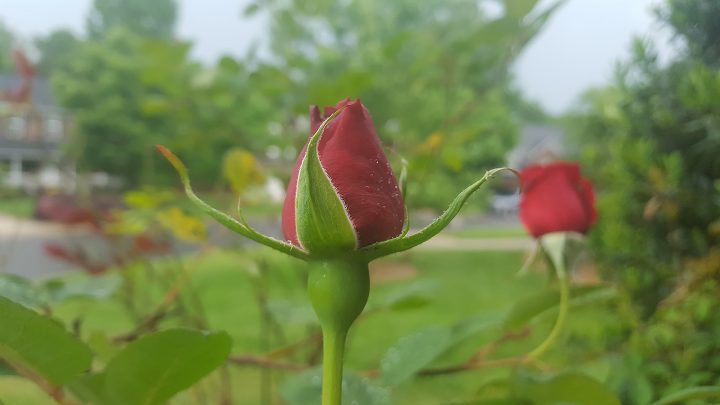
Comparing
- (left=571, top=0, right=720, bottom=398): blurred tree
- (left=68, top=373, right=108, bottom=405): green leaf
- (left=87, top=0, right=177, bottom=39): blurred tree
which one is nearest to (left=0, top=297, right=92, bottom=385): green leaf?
(left=68, top=373, right=108, bottom=405): green leaf

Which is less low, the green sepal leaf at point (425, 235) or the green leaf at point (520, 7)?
the green leaf at point (520, 7)

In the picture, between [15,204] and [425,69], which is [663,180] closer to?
[425,69]

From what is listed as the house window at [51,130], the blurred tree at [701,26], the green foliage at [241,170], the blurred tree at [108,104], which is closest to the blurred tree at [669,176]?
the blurred tree at [701,26]

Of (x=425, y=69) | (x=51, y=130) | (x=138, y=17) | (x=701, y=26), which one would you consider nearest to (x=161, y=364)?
(x=701, y=26)

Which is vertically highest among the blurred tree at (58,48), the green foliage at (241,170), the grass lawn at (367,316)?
the blurred tree at (58,48)

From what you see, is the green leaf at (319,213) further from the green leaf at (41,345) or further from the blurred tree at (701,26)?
the blurred tree at (701,26)
